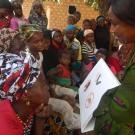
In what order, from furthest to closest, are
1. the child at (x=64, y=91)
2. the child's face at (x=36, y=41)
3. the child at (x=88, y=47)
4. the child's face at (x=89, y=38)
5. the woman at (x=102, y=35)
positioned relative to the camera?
the woman at (x=102, y=35) < the child's face at (x=89, y=38) < the child at (x=88, y=47) < the child at (x=64, y=91) < the child's face at (x=36, y=41)

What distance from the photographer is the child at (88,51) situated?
7.18m

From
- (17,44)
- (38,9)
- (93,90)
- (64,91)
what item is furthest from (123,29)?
(38,9)

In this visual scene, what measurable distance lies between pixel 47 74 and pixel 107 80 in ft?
9.28

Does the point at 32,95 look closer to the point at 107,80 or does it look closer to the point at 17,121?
the point at 17,121

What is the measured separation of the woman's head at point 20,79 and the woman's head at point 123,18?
81cm

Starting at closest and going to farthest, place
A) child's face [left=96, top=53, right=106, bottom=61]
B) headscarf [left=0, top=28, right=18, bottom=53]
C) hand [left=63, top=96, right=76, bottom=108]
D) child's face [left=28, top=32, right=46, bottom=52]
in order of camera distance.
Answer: headscarf [left=0, top=28, right=18, bottom=53]
child's face [left=28, top=32, right=46, bottom=52]
hand [left=63, top=96, right=76, bottom=108]
child's face [left=96, top=53, right=106, bottom=61]

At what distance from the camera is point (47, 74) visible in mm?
5617

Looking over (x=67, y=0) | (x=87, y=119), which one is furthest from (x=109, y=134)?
(x=67, y=0)

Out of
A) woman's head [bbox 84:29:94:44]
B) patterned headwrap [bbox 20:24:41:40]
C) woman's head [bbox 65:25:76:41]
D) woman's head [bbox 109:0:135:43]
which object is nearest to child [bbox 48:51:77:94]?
patterned headwrap [bbox 20:24:41:40]

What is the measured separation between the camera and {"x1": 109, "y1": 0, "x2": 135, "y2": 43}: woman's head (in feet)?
6.57

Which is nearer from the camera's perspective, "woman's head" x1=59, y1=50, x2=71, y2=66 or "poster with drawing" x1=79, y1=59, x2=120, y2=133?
"poster with drawing" x1=79, y1=59, x2=120, y2=133

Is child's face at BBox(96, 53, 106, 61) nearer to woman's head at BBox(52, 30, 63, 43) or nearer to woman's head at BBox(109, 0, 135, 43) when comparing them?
woman's head at BBox(52, 30, 63, 43)

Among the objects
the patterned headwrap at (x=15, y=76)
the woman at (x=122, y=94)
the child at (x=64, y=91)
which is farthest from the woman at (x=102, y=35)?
the woman at (x=122, y=94)

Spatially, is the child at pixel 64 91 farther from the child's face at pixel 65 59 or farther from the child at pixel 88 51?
the child at pixel 88 51
